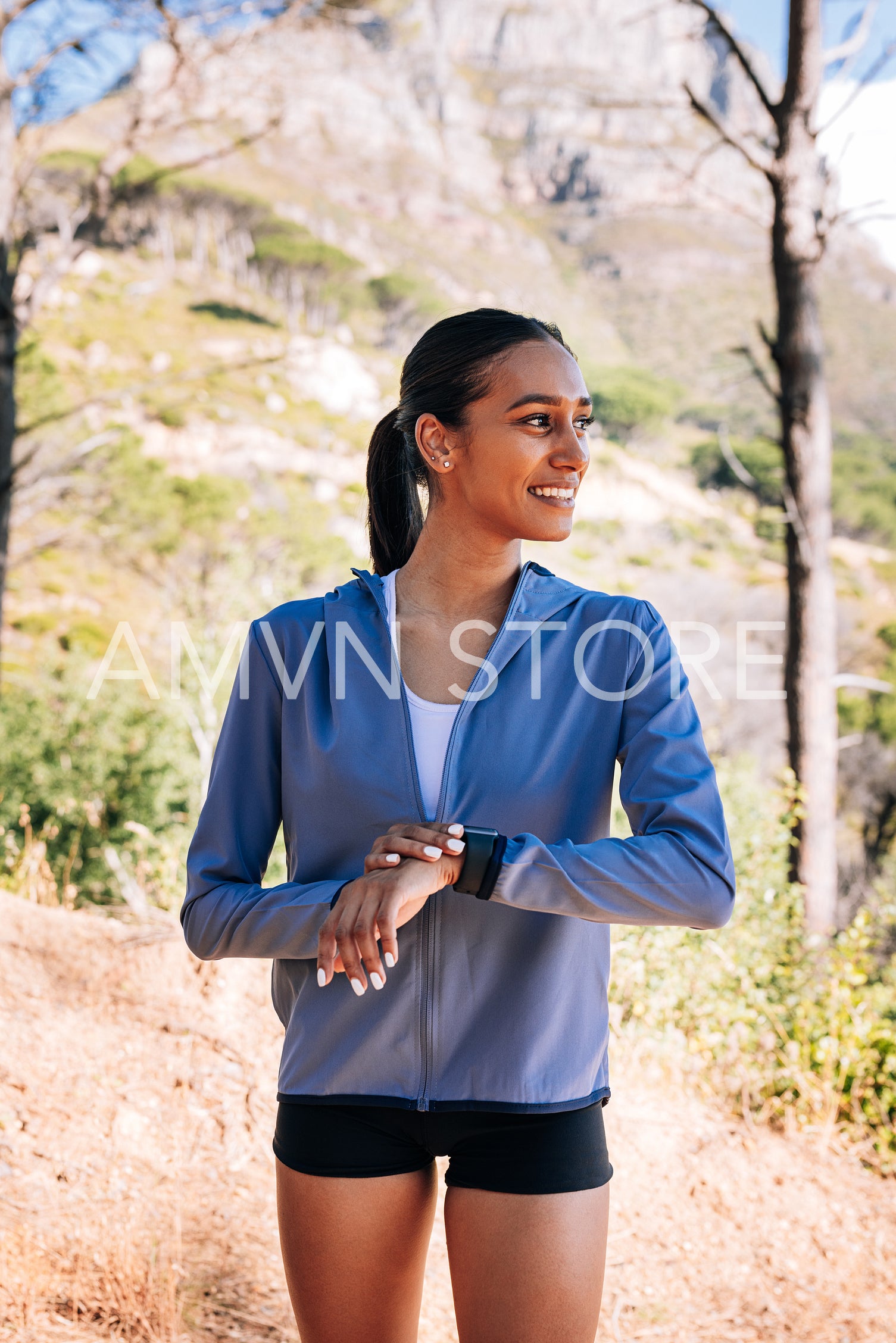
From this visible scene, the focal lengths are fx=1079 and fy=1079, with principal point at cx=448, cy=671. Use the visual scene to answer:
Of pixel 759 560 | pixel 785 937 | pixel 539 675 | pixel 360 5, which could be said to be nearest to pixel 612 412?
pixel 759 560

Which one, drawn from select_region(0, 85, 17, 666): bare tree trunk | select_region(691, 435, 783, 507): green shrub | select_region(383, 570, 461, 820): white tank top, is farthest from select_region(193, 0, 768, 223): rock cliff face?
→ select_region(383, 570, 461, 820): white tank top

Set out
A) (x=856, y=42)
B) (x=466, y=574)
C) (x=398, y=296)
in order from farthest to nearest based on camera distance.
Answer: (x=398, y=296) < (x=856, y=42) < (x=466, y=574)

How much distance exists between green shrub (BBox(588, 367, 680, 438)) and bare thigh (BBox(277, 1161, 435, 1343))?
3889cm

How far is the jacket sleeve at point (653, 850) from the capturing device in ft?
3.45

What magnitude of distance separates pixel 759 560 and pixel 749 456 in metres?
6.46

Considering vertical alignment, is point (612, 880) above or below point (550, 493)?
below

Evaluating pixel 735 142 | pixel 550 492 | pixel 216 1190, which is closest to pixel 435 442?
pixel 550 492

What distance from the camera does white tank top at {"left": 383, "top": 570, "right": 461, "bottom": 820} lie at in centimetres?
120

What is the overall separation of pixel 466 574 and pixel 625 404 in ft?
132

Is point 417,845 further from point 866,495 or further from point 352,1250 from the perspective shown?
point 866,495

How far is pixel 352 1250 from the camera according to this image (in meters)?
1.13

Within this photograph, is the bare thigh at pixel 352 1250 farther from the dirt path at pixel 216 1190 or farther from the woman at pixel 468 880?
the dirt path at pixel 216 1190

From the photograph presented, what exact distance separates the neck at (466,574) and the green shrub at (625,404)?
38.5m

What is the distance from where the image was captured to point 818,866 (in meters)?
5.39
